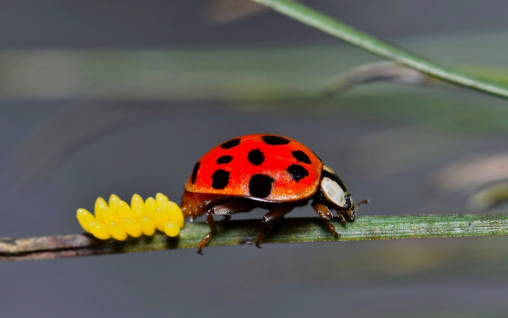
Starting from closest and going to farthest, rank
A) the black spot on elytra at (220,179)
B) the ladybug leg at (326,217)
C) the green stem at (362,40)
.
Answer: the green stem at (362,40), the ladybug leg at (326,217), the black spot on elytra at (220,179)

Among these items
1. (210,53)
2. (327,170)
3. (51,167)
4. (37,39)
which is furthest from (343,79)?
(37,39)

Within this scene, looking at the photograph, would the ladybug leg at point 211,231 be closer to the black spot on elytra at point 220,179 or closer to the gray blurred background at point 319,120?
the black spot on elytra at point 220,179

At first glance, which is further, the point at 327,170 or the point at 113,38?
the point at 113,38

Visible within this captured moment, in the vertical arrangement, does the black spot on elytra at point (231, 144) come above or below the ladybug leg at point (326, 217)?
above

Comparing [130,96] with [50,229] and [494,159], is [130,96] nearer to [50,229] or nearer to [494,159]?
[494,159]

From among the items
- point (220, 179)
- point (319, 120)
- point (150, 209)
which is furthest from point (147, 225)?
point (319, 120)

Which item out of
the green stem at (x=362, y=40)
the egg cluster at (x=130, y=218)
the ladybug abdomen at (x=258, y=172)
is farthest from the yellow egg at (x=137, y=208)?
the green stem at (x=362, y=40)
